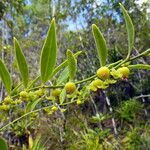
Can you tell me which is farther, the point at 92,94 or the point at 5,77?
the point at 92,94

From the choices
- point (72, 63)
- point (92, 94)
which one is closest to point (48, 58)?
point (72, 63)

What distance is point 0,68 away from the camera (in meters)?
0.45

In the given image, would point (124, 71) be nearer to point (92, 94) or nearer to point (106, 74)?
point (106, 74)

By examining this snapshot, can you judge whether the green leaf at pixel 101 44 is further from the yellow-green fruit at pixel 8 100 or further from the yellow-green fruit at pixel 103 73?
the yellow-green fruit at pixel 8 100

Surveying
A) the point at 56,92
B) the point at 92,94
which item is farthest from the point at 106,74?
the point at 92,94

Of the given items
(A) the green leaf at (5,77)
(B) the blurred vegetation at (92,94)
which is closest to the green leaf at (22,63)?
(A) the green leaf at (5,77)

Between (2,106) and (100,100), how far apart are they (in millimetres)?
9182

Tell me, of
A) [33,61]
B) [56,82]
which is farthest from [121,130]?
[56,82]

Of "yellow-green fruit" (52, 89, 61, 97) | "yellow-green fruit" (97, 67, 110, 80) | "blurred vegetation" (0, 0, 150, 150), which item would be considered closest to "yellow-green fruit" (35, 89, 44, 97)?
"yellow-green fruit" (52, 89, 61, 97)

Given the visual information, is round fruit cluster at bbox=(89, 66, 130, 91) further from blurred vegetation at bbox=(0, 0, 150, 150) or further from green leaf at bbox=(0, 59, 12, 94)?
blurred vegetation at bbox=(0, 0, 150, 150)

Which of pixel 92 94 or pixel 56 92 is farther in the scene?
pixel 92 94

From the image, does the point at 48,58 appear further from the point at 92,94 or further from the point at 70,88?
the point at 92,94

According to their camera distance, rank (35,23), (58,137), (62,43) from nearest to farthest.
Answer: (58,137), (62,43), (35,23)

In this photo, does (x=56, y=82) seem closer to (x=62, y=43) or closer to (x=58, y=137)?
(x=58, y=137)
